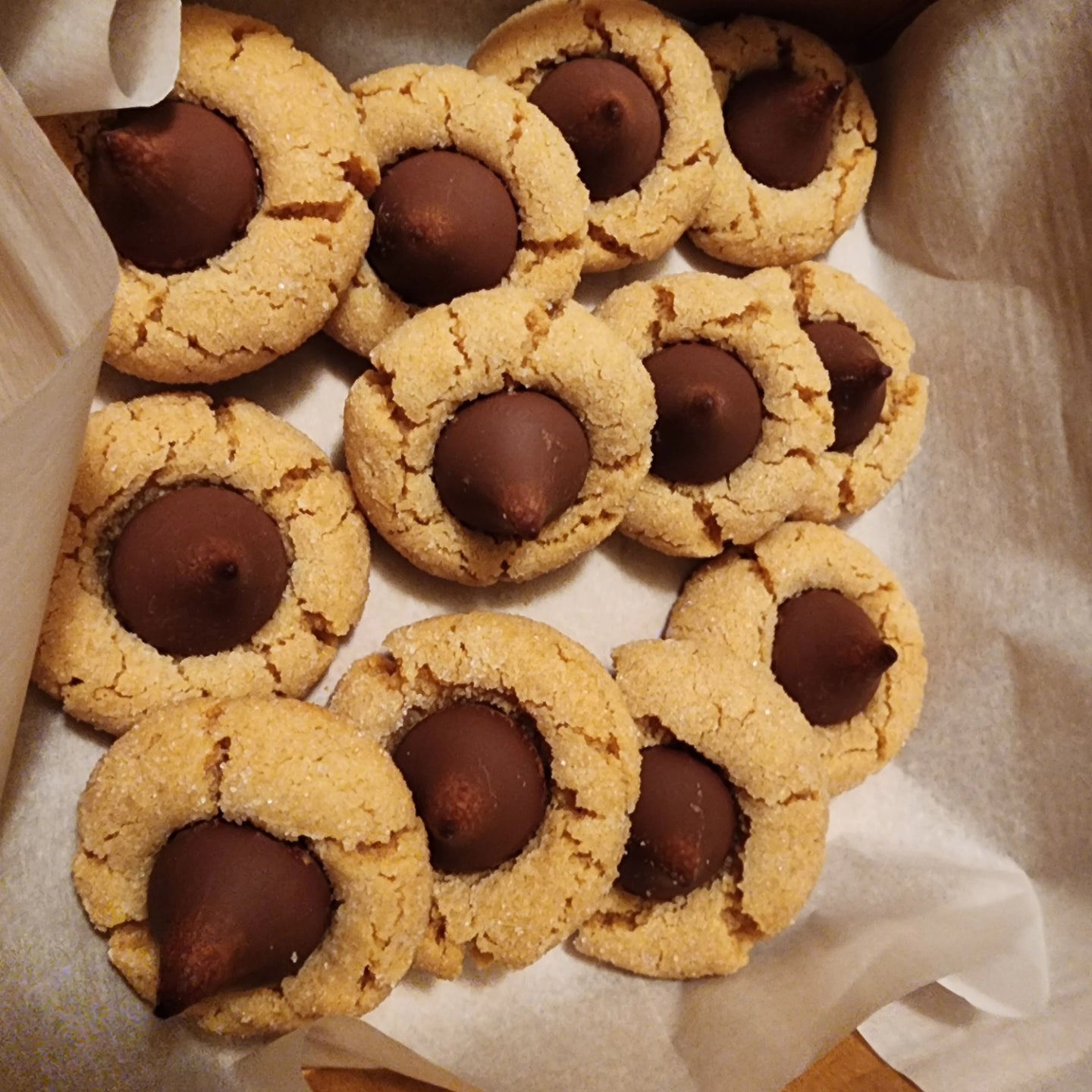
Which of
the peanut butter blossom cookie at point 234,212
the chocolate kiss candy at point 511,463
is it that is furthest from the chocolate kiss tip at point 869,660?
the peanut butter blossom cookie at point 234,212

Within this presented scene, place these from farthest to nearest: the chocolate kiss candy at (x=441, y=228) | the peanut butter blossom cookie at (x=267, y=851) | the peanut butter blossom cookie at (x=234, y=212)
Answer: the chocolate kiss candy at (x=441, y=228) → the peanut butter blossom cookie at (x=234, y=212) → the peanut butter blossom cookie at (x=267, y=851)

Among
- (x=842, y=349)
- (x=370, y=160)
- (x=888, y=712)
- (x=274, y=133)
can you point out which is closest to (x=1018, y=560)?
(x=888, y=712)

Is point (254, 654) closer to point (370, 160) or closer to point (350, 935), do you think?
point (350, 935)

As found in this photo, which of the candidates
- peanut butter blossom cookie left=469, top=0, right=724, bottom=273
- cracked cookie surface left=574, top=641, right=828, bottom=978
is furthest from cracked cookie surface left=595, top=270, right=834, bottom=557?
cracked cookie surface left=574, top=641, right=828, bottom=978

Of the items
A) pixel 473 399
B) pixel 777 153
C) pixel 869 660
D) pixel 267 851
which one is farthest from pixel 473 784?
pixel 777 153

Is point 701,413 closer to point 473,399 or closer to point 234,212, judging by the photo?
point 473,399

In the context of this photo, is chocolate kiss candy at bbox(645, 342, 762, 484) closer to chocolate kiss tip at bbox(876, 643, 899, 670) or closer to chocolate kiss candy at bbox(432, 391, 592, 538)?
chocolate kiss candy at bbox(432, 391, 592, 538)

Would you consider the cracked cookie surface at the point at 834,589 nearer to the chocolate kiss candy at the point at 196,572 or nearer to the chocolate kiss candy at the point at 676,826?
the chocolate kiss candy at the point at 676,826
